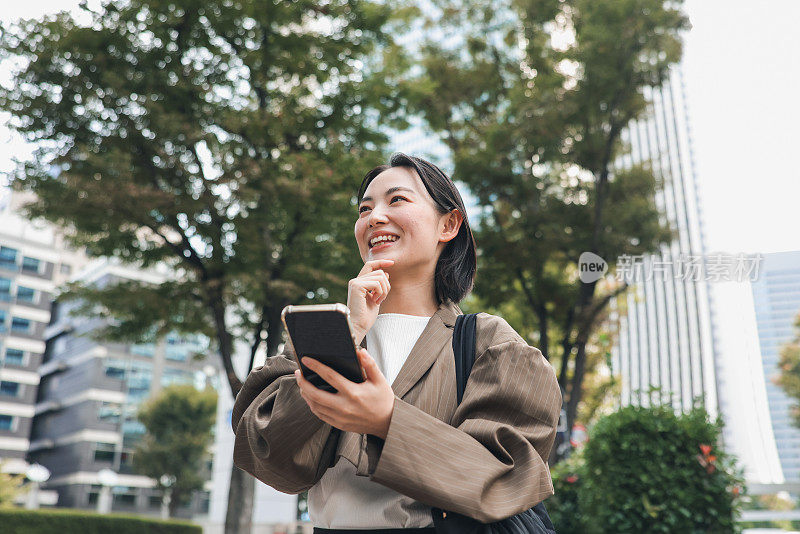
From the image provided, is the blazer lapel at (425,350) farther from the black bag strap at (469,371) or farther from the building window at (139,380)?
the building window at (139,380)

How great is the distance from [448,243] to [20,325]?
5381 centimetres

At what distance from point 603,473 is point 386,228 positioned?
4.74 m

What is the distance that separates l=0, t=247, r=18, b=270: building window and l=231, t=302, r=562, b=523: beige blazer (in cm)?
5242

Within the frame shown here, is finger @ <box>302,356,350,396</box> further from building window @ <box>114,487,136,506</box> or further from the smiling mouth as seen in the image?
building window @ <box>114,487,136,506</box>

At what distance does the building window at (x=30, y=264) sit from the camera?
1874 inches

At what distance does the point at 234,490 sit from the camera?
30.6 feet

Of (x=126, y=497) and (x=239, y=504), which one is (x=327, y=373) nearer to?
(x=239, y=504)

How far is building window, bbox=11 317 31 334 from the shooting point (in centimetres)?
4778

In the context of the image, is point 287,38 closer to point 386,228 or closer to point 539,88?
point 539,88

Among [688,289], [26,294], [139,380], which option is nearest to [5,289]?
[26,294]

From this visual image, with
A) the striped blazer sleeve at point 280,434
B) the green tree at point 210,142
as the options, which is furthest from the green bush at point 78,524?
the striped blazer sleeve at point 280,434

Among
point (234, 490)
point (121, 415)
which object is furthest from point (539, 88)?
point (121, 415)

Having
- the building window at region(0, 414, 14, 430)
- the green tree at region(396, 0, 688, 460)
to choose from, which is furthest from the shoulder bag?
the building window at region(0, 414, 14, 430)

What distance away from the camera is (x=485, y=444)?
1243 mm
